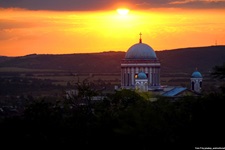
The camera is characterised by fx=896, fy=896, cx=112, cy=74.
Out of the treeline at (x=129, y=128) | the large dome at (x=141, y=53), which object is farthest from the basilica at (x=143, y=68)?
the treeline at (x=129, y=128)

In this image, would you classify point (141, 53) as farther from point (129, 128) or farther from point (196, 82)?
point (129, 128)

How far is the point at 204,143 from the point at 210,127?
1.67 meters

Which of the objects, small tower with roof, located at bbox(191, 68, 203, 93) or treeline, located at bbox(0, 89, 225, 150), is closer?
treeline, located at bbox(0, 89, 225, 150)

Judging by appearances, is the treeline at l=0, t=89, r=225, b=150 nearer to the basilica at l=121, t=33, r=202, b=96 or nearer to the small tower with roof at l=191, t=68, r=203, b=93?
the small tower with roof at l=191, t=68, r=203, b=93

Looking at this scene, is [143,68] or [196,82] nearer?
[196,82]

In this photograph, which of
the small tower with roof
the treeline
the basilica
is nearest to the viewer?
the treeline

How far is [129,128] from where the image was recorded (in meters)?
43.6

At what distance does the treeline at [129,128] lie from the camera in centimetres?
4338

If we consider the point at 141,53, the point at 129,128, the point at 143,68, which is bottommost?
the point at 129,128

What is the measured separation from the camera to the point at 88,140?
48875 mm

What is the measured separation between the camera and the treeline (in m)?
43.4

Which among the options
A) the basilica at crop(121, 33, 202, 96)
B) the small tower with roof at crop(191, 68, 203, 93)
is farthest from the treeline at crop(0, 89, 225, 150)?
the basilica at crop(121, 33, 202, 96)

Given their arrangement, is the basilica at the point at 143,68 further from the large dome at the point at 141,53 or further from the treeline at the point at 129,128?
the treeline at the point at 129,128

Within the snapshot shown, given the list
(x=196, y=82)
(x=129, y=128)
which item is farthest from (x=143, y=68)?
(x=129, y=128)
